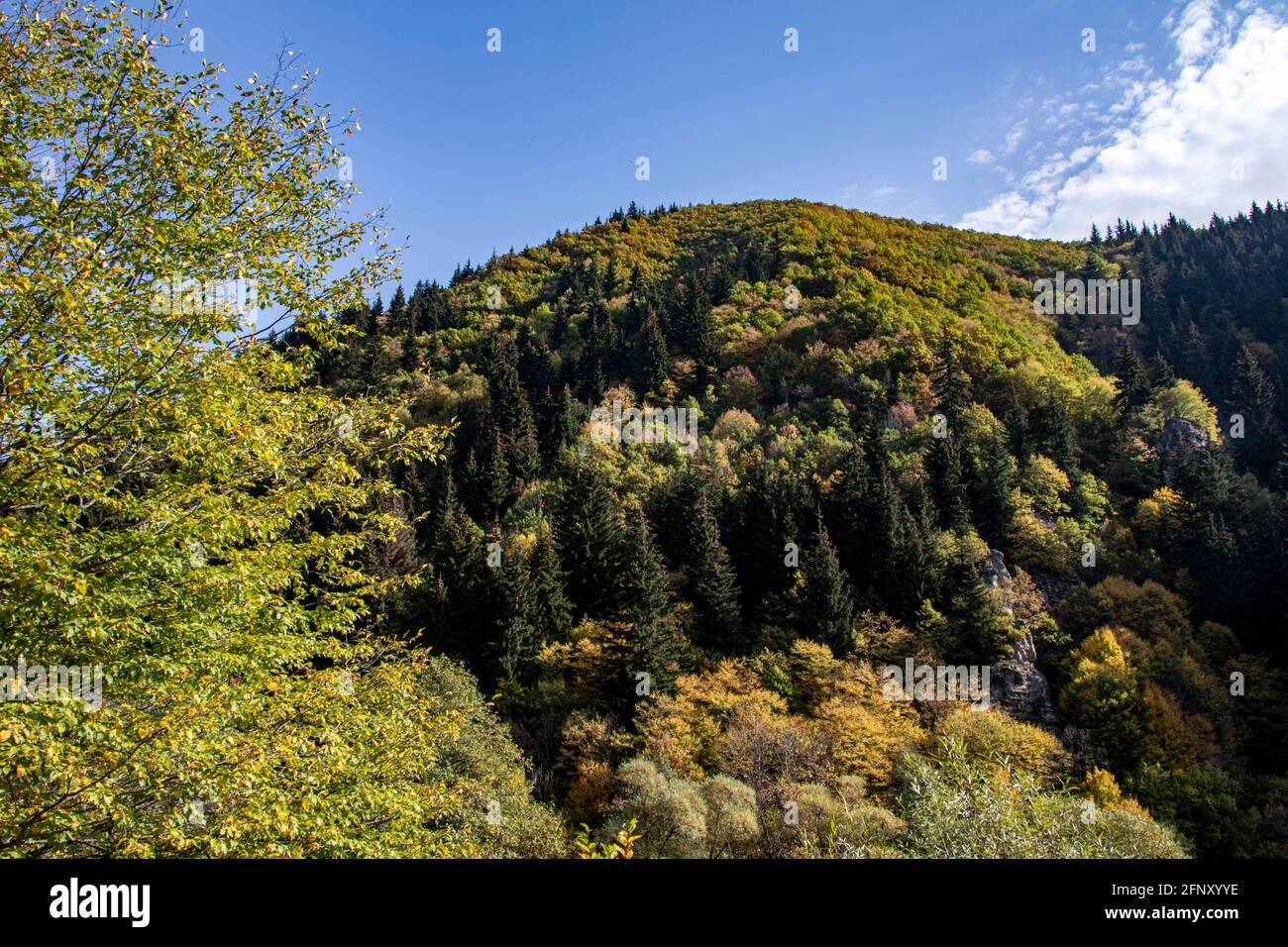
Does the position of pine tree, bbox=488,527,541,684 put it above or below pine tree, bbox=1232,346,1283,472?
below

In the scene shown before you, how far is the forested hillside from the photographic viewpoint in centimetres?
2766

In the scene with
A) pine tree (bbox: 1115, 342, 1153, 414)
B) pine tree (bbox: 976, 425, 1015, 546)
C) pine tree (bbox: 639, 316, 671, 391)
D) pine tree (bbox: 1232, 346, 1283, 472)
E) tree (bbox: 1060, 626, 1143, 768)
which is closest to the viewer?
tree (bbox: 1060, 626, 1143, 768)

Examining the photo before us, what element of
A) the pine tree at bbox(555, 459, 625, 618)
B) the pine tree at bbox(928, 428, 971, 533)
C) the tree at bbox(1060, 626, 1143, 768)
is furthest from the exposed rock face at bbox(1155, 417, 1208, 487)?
the pine tree at bbox(555, 459, 625, 618)

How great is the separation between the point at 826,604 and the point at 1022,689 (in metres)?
12.7

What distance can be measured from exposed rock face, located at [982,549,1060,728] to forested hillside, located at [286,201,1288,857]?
18cm

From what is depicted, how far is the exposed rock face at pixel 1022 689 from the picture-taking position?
127ft

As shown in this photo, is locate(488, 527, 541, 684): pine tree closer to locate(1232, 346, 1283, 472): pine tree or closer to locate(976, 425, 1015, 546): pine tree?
locate(976, 425, 1015, 546): pine tree

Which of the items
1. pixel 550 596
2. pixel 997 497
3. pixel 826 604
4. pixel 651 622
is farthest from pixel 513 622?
pixel 997 497

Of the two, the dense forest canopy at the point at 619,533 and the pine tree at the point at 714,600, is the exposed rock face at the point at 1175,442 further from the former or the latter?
the pine tree at the point at 714,600

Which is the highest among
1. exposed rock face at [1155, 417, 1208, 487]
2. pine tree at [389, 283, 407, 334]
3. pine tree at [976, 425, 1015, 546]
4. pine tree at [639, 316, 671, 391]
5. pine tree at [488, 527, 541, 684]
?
pine tree at [389, 283, 407, 334]

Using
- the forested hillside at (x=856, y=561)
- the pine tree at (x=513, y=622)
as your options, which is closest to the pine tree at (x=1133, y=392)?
the forested hillside at (x=856, y=561)

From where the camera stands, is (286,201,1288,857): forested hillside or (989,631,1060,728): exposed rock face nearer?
(286,201,1288,857): forested hillside

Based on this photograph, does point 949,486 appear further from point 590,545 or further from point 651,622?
point 651,622
